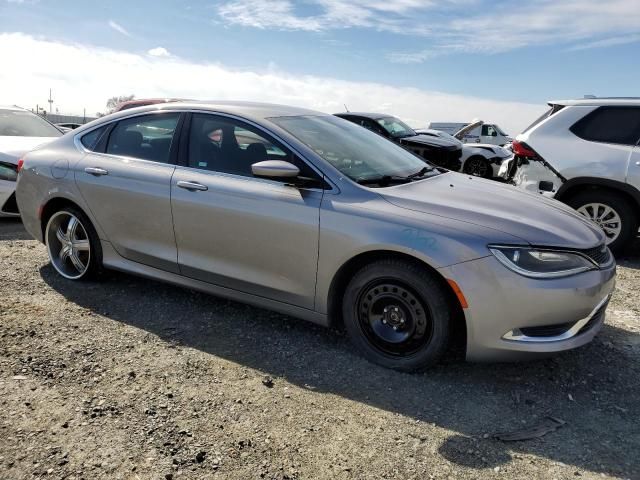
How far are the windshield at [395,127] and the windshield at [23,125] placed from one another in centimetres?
651

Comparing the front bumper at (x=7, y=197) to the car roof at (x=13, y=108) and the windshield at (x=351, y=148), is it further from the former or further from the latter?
the windshield at (x=351, y=148)

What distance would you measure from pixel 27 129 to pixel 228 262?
5.98 meters

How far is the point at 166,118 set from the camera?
12.8 feet

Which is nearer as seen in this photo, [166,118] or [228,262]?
[228,262]

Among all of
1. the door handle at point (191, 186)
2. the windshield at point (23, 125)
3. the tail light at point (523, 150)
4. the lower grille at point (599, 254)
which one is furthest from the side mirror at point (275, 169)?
the windshield at point (23, 125)

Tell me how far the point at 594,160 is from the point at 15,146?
23.6 feet

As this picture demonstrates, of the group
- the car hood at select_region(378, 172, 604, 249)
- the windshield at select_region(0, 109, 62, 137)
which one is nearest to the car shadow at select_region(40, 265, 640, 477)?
the car hood at select_region(378, 172, 604, 249)

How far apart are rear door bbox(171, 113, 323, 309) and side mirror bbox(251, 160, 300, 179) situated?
0.38ft

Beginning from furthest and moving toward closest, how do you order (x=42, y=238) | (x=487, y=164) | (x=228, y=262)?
1. (x=487, y=164)
2. (x=42, y=238)
3. (x=228, y=262)

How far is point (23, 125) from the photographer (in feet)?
25.5

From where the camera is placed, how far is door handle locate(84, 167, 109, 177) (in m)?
4.04

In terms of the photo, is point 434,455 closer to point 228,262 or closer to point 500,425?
point 500,425

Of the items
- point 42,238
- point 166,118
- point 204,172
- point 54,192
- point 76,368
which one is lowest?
point 76,368

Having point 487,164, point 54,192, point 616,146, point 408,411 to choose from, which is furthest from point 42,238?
point 487,164
